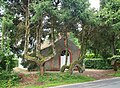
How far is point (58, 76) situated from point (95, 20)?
19.2 feet

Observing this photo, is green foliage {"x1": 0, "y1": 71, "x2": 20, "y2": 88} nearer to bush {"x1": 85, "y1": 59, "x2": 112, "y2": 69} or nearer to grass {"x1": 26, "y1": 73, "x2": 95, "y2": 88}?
grass {"x1": 26, "y1": 73, "x2": 95, "y2": 88}

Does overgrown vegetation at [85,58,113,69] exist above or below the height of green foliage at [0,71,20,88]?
above

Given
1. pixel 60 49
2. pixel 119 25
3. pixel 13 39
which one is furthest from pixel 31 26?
pixel 60 49

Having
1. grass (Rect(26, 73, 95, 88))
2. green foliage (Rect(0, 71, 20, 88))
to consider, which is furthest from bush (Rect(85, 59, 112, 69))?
green foliage (Rect(0, 71, 20, 88))

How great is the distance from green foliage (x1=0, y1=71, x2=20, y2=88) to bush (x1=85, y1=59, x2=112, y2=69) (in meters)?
18.8

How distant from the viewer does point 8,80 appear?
1755 cm

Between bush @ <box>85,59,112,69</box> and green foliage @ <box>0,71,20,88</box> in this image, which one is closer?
green foliage @ <box>0,71,20,88</box>

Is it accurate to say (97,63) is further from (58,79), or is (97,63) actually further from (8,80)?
(8,80)

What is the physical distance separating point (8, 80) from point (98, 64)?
67.4 feet

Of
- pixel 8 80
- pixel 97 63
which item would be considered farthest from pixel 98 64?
pixel 8 80

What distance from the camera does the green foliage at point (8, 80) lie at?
16.7 metres

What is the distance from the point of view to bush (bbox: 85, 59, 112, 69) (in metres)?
34.2

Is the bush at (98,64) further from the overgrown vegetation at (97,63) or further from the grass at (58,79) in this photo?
the grass at (58,79)

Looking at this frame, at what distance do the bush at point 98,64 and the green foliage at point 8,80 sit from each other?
1881cm
